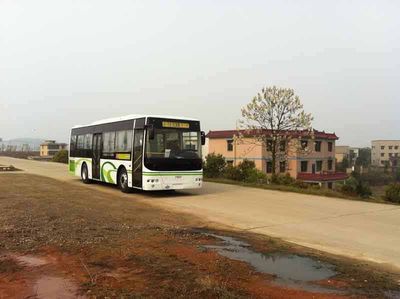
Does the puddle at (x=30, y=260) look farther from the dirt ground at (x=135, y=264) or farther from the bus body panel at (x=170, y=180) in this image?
the bus body panel at (x=170, y=180)

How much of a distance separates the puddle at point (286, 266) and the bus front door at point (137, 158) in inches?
346

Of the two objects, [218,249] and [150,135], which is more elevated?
[150,135]

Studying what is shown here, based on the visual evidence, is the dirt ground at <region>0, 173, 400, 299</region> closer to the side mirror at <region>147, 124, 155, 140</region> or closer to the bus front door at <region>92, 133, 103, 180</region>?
the side mirror at <region>147, 124, 155, 140</region>

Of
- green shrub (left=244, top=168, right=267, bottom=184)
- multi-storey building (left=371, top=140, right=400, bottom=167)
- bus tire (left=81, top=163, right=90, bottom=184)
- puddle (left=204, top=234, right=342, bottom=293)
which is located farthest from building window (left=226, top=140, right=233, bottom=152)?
multi-storey building (left=371, top=140, right=400, bottom=167)

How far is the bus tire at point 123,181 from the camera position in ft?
59.7

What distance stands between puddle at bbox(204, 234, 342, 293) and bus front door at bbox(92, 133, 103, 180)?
13.6 m

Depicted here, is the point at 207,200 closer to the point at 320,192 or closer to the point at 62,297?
the point at 320,192

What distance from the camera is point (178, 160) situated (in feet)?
55.9

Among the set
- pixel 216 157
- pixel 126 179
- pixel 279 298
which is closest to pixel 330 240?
pixel 279 298

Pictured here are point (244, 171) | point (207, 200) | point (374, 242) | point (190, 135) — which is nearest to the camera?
point (374, 242)

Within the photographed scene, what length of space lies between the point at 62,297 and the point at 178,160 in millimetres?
11797

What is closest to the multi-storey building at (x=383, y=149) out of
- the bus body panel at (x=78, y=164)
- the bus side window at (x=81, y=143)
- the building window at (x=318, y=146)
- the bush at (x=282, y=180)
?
the building window at (x=318, y=146)

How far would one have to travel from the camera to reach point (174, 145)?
1712 centimetres

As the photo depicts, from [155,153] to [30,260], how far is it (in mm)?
9808
